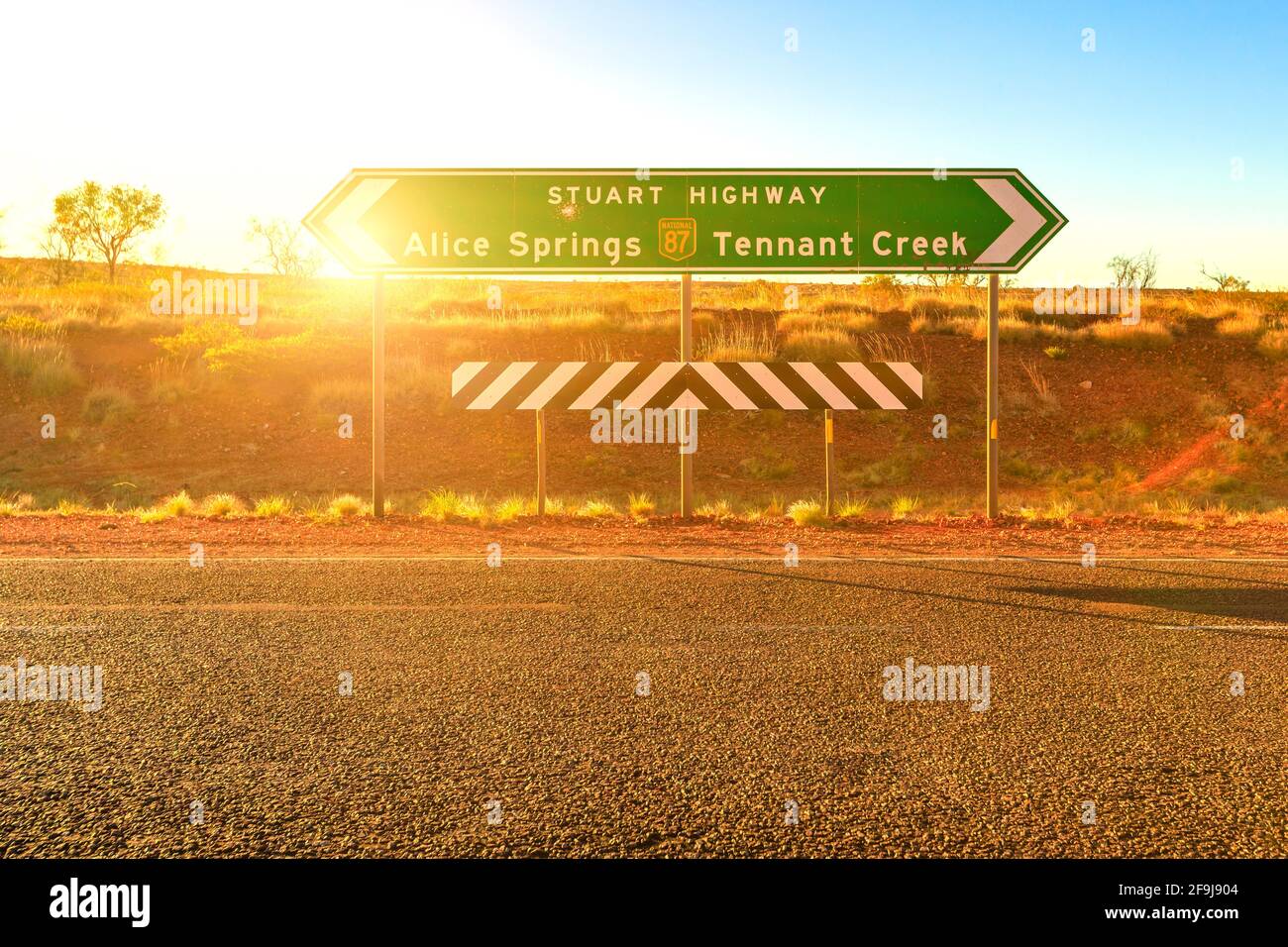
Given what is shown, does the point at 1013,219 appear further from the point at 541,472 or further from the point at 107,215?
the point at 107,215

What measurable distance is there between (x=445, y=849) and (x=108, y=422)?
21.2 m

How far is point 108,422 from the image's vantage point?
69.8 feet

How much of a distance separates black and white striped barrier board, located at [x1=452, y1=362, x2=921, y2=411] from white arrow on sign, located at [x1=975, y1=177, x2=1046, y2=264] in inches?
71.8


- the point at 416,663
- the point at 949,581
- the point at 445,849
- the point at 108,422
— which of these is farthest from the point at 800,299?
the point at 445,849

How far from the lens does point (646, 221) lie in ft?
41.3

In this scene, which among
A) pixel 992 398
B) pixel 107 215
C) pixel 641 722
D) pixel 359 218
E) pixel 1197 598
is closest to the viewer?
pixel 641 722

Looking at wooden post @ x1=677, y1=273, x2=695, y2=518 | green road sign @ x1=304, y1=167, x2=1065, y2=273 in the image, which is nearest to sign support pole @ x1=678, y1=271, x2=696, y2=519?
wooden post @ x1=677, y1=273, x2=695, y2=518

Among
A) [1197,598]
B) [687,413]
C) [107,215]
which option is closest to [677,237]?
[687,413]

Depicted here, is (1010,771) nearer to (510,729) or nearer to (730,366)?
(510,729)

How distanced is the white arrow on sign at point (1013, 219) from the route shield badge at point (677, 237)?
353 centimetres

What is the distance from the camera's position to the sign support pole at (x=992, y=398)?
39.2ft

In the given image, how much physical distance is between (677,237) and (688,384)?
188cm

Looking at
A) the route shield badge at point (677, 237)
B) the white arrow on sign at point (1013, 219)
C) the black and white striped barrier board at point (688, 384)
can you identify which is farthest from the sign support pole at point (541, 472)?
the white arrow on sign at point (1013, 219)

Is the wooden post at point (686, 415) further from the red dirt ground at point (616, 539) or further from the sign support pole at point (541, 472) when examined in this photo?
the sign support pole at point (541, 472)
